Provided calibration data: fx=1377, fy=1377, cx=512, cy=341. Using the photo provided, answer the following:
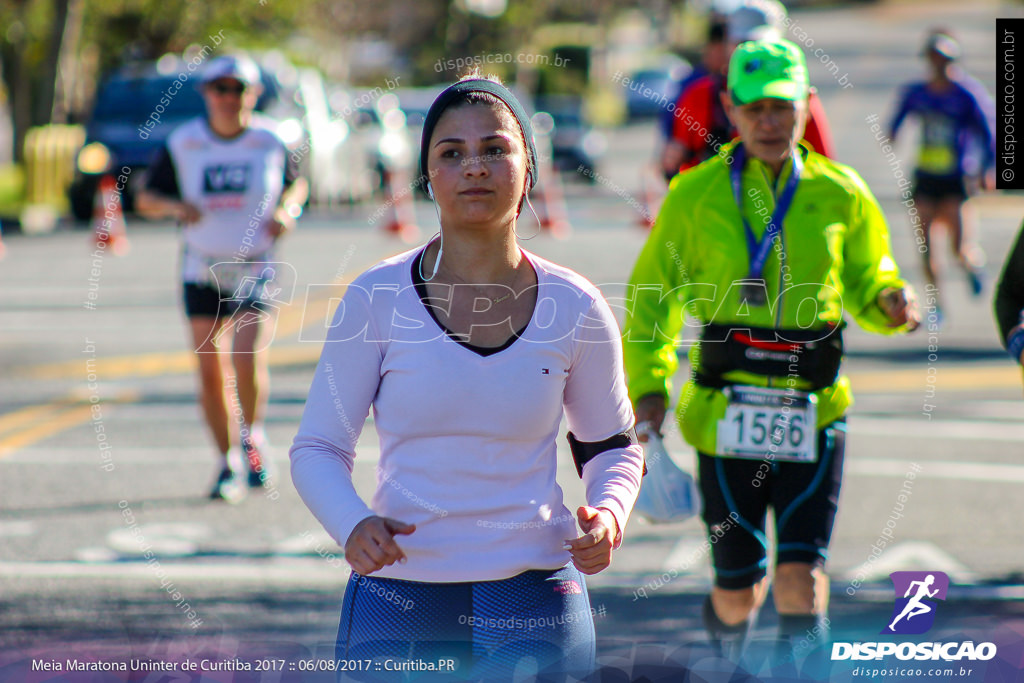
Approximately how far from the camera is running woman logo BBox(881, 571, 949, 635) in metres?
4.21

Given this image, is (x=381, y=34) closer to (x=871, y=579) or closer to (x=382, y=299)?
(x=871, y=579)

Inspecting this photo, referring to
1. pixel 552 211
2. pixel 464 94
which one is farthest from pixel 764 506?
pixel 552 211

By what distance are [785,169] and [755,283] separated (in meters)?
0.36

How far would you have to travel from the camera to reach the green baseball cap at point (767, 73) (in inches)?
161

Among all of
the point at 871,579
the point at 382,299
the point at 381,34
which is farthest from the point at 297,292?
the point at 381,34

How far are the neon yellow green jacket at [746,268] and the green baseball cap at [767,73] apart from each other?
213 millimetres

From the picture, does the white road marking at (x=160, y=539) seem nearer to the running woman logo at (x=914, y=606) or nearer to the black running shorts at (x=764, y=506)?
the black running shorts at (x=764, y=506)

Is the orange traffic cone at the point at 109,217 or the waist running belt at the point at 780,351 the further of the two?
the orange traffic cone at the point at 109,217

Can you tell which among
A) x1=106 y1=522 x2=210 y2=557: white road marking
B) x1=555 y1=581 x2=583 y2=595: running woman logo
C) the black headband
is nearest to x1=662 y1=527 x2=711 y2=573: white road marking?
x1=106 y1=522 x2=210 y2=557: white road marking

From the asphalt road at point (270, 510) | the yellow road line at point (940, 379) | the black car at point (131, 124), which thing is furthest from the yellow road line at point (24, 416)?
the black car at point (131, 124)

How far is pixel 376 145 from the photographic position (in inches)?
902

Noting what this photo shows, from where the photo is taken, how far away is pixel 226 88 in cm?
704

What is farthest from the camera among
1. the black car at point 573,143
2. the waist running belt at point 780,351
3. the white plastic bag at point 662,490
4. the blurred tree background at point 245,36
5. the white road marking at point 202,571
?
the black car at point 573,143

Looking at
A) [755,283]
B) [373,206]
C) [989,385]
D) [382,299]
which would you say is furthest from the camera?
[373,206]
